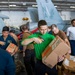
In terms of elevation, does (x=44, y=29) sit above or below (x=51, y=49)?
above

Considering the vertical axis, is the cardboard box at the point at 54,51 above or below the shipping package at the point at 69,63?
above

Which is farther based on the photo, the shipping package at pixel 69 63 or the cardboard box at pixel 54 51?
the shipping package at pixel 69 63

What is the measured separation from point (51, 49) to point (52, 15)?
6.89m

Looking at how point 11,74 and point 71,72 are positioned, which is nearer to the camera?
Answer: point 11,74

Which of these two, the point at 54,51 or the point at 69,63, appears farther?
the point at 69,63

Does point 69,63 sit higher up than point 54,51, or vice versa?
point 54,51

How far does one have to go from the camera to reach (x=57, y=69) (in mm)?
3242

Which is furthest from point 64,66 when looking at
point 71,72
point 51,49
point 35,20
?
point 35,20

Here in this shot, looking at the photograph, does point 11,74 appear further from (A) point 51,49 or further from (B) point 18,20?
(B) point 18,20

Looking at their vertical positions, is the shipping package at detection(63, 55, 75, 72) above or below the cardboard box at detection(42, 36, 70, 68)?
below

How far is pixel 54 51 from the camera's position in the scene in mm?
2826

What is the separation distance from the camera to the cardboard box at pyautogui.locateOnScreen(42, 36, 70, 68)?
2805mm

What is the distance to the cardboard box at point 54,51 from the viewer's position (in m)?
2.80

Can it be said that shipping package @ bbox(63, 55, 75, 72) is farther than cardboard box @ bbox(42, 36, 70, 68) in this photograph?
Yes
